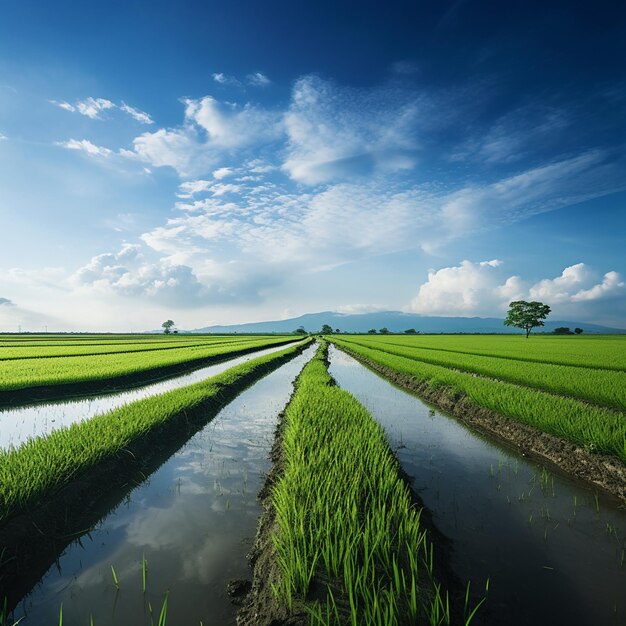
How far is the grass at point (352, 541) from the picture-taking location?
2.49m

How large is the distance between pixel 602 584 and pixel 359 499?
2.17 m

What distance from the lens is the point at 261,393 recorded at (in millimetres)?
12734

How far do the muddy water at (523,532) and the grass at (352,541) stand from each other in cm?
57

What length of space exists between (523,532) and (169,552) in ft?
12.4

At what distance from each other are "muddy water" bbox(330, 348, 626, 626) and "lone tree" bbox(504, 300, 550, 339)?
67633 mm

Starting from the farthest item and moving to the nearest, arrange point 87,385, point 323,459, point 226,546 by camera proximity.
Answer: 1. point 87,385
2. point 323,459
3. point 226,546

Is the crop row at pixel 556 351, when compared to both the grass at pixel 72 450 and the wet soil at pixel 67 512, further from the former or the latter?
the wet soil at pixel 67 512

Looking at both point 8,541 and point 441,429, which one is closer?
point 8,541

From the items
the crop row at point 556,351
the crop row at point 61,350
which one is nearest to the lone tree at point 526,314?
the crop row at point 556,351

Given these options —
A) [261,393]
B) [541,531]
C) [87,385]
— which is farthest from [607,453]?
[87,385]

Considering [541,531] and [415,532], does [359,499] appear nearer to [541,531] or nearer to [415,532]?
[415,532]

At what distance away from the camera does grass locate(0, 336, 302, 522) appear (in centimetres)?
392

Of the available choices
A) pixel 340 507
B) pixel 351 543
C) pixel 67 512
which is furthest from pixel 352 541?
pixel 67 512

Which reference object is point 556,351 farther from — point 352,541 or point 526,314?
point 526,314
